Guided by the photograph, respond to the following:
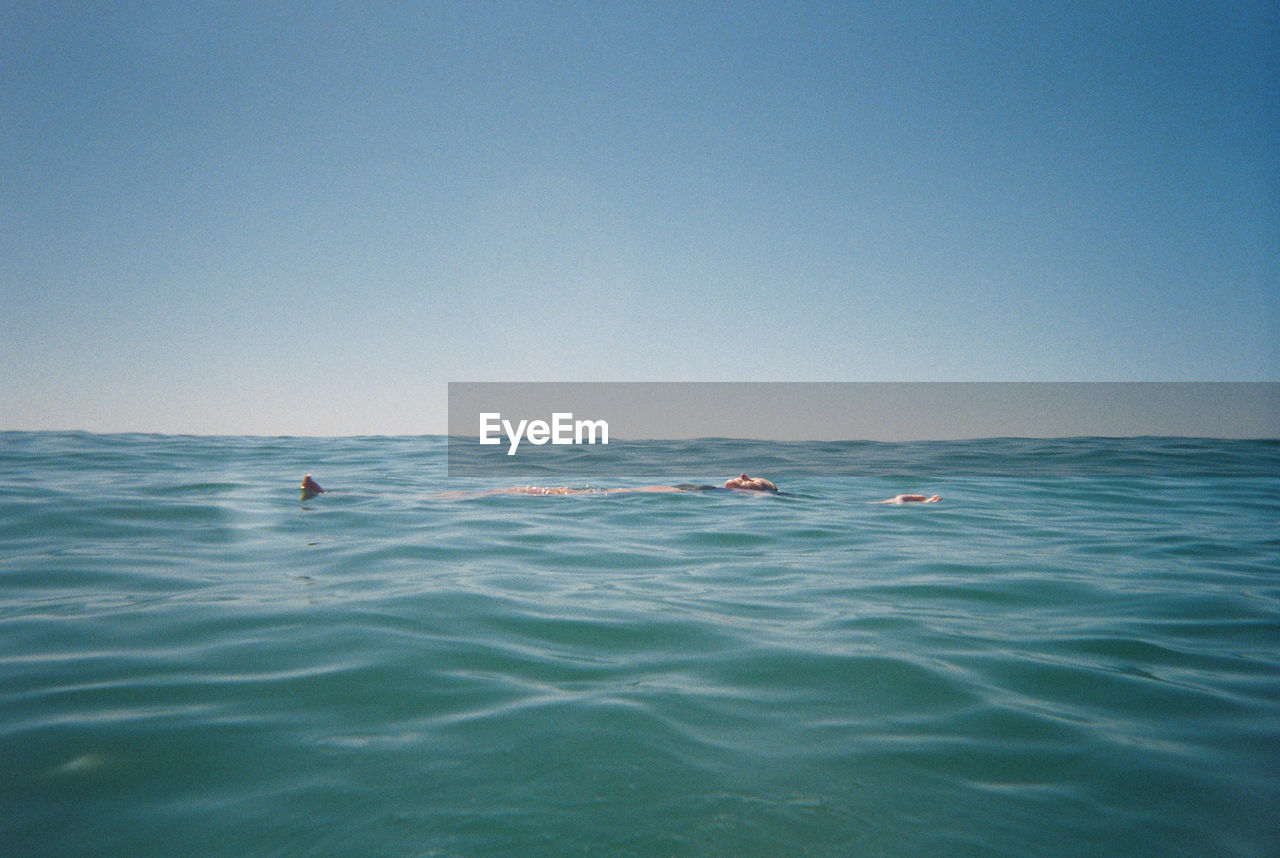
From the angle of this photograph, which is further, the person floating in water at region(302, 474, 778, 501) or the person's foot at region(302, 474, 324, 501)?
the person floating in water at region(302, 474, 778, 501)

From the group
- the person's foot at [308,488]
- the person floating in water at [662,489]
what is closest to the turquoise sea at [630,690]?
the person's foot at [308,488]

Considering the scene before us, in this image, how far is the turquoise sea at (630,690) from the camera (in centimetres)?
243

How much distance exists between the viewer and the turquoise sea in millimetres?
2432

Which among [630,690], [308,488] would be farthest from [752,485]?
[630,690]

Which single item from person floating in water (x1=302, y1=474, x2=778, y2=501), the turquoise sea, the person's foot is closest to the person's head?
person floating in water (x1=302, y1=474, x2=778, y2=501)

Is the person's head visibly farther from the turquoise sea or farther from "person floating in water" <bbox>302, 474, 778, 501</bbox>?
the turquoise sea

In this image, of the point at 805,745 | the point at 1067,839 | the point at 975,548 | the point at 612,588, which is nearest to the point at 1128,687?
the point at 1067,839

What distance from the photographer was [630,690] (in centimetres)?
349

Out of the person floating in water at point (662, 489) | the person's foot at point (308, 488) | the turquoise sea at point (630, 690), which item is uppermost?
the person's foot at point (308, 488)

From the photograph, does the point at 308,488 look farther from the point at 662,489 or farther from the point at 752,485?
the point at 752,485

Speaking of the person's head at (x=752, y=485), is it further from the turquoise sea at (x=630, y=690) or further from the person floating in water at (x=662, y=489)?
A: the turquoise sea at (x=630, y=690)

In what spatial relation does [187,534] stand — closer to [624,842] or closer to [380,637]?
[380,637]

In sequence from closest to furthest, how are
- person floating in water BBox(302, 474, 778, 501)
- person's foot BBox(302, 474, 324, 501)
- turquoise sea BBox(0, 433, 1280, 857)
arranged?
turquoise sea BBox(0, 433, 1280, 857) → person's foot BBox(302, 474, 324, 501) → person floating in water BBox(302, 474, 778, 501)

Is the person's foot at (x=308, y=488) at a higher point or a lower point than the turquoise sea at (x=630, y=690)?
higher
